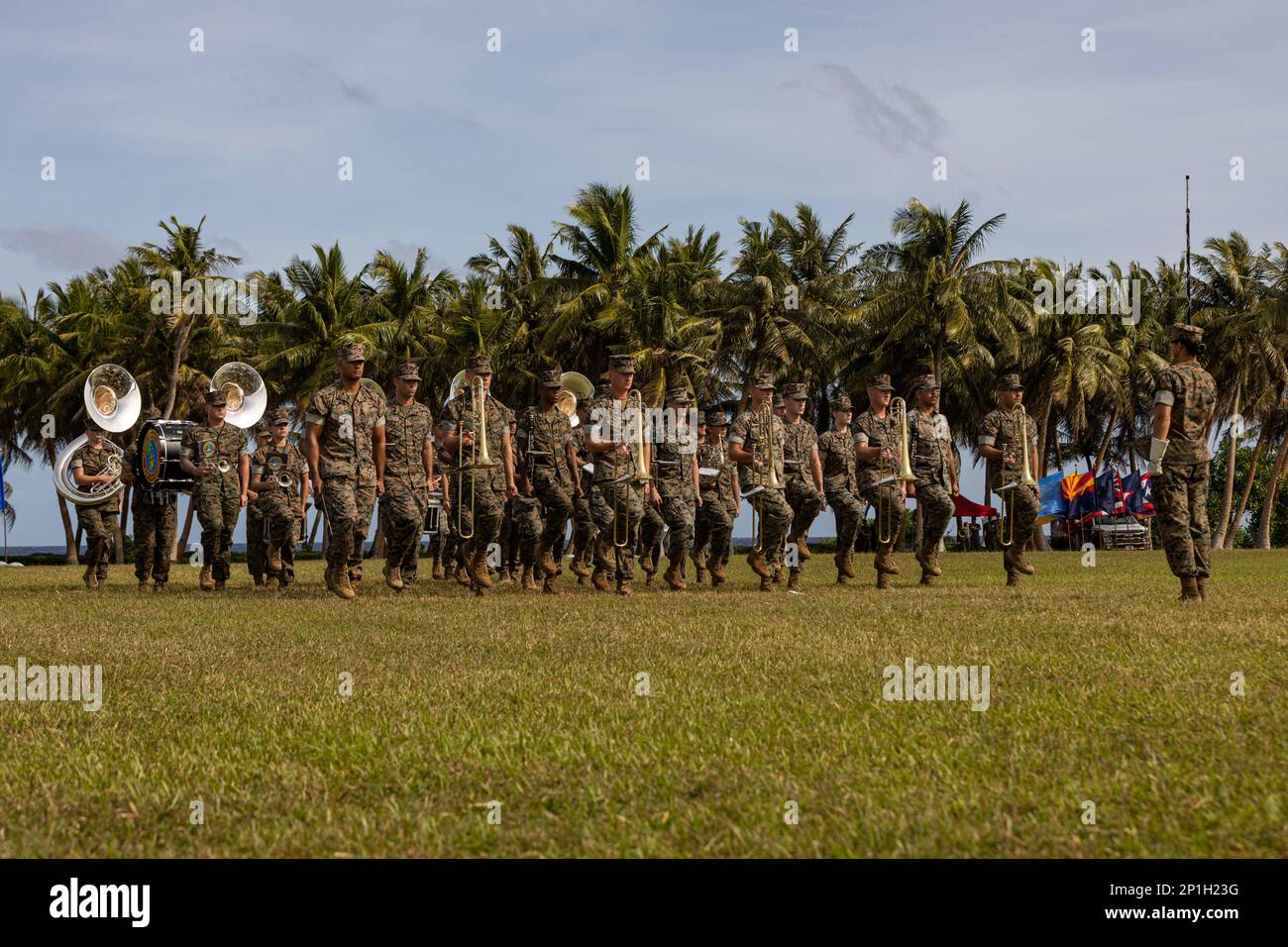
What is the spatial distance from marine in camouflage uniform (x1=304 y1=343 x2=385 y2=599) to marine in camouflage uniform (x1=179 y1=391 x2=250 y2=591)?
11.0ft

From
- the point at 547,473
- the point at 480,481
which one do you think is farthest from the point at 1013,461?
the point at 480,481

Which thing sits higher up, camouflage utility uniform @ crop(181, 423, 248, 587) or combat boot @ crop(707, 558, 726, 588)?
camouflage utility uniform @ crop(181, 423, 248, 587)

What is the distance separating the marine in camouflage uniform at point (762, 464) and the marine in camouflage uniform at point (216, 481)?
22.1ft

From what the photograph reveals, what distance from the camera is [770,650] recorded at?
9.18m

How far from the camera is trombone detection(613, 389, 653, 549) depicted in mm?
15547

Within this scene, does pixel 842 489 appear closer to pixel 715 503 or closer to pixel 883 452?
pixel 883 452

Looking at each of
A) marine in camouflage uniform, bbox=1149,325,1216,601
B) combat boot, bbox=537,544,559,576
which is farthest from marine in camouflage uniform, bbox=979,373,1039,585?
combat boot, bbox=537,544,559,576

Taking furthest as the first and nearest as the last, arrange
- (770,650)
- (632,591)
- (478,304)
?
(478,304), (632,591), (770,650)

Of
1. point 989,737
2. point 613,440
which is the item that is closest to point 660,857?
point 989,737

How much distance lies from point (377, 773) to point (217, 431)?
13.8 metres

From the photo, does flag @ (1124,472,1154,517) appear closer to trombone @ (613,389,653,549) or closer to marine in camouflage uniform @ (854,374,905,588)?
marine in camouflage uniform @ (854,374,905,588)

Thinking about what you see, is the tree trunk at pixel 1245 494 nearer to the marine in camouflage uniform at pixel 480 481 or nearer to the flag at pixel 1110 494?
the flag at pixel 1110 494

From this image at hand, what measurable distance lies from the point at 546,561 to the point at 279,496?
170 inches

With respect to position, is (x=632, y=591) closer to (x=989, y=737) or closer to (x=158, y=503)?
(x=158, y=503)
